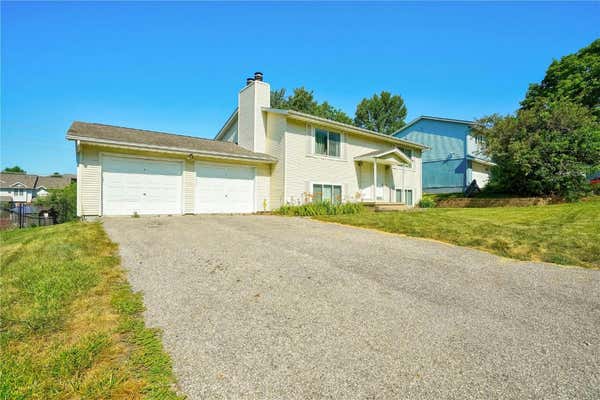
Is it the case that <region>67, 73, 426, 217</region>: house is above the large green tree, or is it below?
below

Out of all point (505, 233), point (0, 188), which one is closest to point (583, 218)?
point (505, 233)

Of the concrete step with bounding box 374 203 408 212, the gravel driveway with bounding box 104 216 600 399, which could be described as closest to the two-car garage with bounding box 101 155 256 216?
the gravel driveway with bounding box 104 216 600 399

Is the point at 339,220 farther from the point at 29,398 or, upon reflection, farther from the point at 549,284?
the point at 29,398

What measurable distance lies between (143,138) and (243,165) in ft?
14.4

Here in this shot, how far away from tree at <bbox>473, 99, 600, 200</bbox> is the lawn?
64.2 feet

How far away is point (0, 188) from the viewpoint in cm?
4662

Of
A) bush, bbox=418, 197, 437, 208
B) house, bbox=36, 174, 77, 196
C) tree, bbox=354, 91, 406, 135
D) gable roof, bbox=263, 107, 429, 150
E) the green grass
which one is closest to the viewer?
the green grass

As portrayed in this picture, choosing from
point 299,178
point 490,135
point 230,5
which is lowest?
point 299,178

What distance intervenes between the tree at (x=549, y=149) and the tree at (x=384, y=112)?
2620 cm

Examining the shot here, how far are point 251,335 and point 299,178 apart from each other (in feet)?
41.7

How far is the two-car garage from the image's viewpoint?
37.3 ft

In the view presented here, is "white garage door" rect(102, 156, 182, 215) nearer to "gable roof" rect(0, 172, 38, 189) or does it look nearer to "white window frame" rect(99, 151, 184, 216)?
"white window frame" rect(99, 151, 184, 216)

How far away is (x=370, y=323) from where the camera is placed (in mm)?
3180

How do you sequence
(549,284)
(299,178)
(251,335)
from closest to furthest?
(251,335), (549,284), (299,178)
